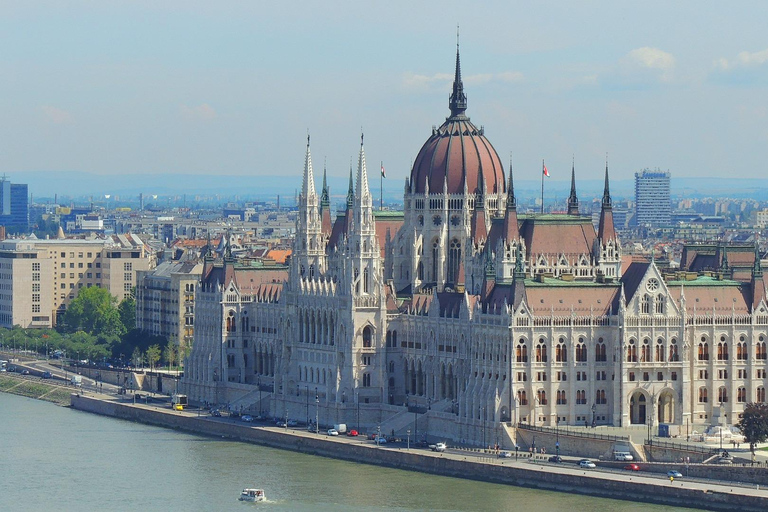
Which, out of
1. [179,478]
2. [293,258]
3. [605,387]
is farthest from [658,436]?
[293,258]

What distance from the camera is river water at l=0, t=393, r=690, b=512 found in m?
127

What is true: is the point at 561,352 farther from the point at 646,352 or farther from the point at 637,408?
the point at 637,408

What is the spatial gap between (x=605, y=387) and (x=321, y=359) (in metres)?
24.5

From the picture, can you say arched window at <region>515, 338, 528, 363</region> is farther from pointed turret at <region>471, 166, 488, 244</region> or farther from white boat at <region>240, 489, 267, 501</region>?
pointed turret at <region>471, 166, 488, 244</region>

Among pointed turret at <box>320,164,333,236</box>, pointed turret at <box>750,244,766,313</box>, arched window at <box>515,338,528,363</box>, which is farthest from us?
pointed turret at <box>320,164,333,236</box>

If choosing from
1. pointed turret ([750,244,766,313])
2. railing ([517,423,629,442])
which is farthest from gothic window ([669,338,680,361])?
railing ([517,423,629,442])

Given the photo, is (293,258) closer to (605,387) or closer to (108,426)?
(108,426)

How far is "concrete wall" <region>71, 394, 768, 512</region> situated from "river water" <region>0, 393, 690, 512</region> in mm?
810

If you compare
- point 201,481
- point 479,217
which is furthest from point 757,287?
point 201,481

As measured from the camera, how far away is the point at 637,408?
142375 millimetres

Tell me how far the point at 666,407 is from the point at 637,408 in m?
2.02

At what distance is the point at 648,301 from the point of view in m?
142

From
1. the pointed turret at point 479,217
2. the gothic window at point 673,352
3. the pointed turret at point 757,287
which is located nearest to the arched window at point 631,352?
the gothic window at point 673,352

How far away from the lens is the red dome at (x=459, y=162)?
164625 millimetres
